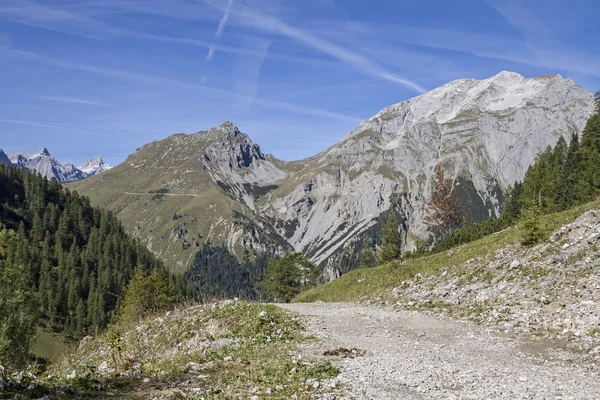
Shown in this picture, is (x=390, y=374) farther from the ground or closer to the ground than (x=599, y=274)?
closer to the ground

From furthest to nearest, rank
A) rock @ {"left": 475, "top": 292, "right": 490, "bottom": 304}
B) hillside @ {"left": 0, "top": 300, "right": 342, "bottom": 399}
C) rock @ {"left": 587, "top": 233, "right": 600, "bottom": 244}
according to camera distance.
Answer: rock @ {"left": 587, "top": 233, "right": 600, "bottom": 244} → rock @ {"left": 475, "top": 292, "right": 490, "bottom": 304} → hillside @ {"left": 0, "top": 300, "right": 342, "bottom": 399}

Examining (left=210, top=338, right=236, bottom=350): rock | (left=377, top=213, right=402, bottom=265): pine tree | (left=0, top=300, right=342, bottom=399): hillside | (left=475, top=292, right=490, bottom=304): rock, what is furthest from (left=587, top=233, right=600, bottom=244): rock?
(left=377, top=213, right=402, bottom=265): pine tree

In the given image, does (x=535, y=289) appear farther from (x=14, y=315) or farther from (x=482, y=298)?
(x=14, y=315)

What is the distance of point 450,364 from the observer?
12.8 metres

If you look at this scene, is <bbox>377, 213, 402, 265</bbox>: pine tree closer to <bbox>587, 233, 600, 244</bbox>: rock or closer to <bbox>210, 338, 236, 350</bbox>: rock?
<bbox>587, 233, 600, 244</bbox>: rock

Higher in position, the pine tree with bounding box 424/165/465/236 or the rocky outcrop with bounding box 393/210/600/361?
the pine tree with bounding box 424/165/465/236

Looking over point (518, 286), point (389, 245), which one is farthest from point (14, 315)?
point (389, 245)

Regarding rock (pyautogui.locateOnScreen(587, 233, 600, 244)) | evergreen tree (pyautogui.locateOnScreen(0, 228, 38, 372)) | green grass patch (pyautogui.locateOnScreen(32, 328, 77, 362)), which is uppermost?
rock (pyautogui.locateOnScreen(587, 233, 600, 244))

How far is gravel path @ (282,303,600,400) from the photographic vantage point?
1023 cm

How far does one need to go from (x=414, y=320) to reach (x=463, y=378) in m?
9.48

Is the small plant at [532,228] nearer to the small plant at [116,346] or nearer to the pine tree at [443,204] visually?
the small plant at [116,346]

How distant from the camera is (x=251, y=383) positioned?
35.8ft

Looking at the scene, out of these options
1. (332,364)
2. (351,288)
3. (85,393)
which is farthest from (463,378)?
(351,288)

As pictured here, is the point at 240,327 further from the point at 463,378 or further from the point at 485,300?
the point at 485,300
